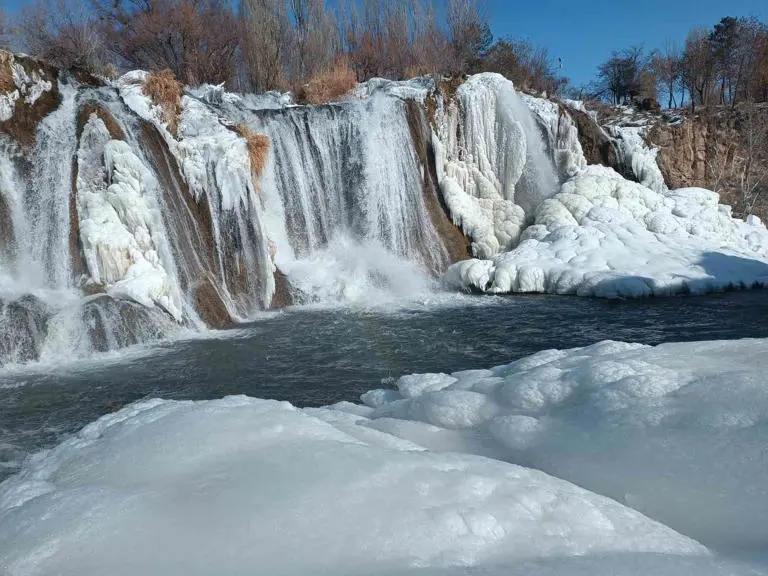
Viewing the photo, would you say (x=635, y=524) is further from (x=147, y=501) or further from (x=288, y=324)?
(x=288, y=324)

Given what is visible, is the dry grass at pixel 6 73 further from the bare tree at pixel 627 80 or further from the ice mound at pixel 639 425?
the bare tree at pixel 627 80

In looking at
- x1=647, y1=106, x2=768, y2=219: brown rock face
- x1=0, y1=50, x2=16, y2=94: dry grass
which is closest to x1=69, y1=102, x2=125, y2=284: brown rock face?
x1=0, y1=50, x2=16, y2=94: dry grass

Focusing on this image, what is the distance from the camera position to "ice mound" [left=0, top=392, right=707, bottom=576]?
192cm

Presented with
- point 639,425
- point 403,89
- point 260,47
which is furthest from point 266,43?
point 639,425

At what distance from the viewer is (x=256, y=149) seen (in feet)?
36.3

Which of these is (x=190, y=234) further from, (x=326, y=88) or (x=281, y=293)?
(x=326, y=88)

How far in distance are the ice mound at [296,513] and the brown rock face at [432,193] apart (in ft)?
34.3

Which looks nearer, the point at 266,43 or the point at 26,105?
the point at 26,105

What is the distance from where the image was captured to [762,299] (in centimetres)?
980

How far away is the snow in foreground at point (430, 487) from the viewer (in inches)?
76.1

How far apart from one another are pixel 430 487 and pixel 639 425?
1.08 metres

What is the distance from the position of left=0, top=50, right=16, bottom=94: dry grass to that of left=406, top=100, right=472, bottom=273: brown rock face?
7.58 meters

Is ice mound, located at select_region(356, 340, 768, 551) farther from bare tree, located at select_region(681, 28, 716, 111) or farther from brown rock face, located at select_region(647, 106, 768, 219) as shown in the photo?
bare tree, located at select_region(681, 28, 716, 111)

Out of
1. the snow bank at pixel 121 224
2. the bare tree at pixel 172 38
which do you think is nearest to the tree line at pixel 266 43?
the bare tree at pixel 172 38
